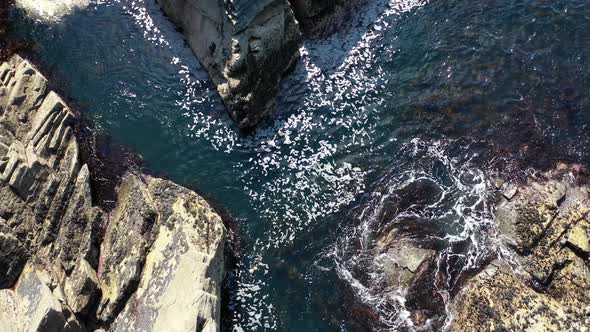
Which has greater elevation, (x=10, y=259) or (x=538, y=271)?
(x=10, y=259)

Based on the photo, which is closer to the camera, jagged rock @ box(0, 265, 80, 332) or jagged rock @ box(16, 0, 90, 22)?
jagged rock @ box(0, 265, 80, 332)

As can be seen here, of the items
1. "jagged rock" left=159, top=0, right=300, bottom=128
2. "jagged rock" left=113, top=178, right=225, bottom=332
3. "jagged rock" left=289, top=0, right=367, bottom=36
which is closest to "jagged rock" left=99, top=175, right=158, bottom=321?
"jagged rock" left=113, top=178, right=225, bottom=332

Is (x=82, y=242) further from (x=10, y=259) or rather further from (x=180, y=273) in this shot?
(x=180, y=273)

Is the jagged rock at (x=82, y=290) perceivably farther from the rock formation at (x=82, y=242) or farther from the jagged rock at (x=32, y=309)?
the jagged rock at (x=32, y=309)

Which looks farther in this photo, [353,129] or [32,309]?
[353,129]

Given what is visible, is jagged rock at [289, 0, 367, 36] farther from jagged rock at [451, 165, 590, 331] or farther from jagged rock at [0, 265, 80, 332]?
jagged rock at [0, 265, 80, 332]

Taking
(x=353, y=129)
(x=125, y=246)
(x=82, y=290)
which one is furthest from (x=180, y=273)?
(x=353, y=129)

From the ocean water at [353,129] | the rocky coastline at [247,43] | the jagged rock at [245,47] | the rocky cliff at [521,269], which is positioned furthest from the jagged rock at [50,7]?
the rocky cliff at [521,269]

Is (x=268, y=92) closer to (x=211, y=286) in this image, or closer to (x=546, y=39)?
(x=211, y=286)
